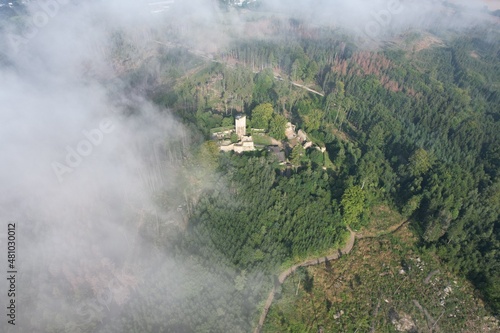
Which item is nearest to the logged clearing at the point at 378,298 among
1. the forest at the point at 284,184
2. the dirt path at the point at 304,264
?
the forest at the point at 284,184

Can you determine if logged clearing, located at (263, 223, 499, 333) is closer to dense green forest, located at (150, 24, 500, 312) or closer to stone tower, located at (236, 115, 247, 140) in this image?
dense green forest, located at (150, 24, 500, 312)

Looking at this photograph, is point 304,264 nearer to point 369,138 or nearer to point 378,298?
point 378,298

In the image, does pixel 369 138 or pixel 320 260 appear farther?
pixel 369 138

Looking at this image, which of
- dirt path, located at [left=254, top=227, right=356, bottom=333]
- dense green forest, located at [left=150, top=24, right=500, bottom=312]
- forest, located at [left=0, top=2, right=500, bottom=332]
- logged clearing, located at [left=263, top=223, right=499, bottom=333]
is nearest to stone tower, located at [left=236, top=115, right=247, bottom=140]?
forest, located at [left=0, top=2, right=500, bottom=332]

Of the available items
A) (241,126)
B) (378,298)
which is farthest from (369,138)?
(378,298)

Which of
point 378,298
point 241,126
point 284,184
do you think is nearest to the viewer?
point 378,298

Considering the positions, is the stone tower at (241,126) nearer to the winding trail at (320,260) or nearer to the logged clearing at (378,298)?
the winding trail at (320,260)

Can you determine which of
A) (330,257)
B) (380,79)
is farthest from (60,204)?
(380,79)
